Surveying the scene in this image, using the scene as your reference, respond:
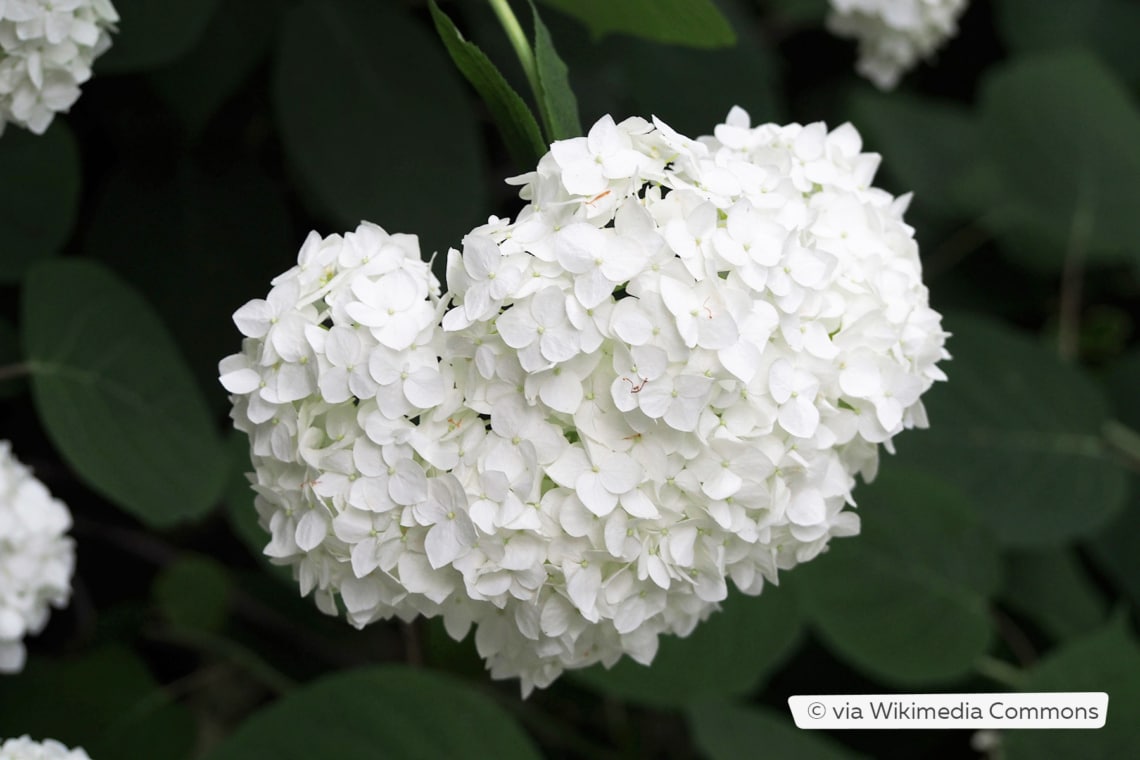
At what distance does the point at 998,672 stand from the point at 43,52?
1136 millimetres

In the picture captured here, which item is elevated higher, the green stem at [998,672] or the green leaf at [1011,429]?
the green leaf at [1011,429]

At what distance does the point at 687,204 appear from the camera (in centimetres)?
62

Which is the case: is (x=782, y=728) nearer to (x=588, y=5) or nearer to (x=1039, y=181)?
(x=588, y=5)

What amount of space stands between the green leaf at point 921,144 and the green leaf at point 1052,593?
54 centimetres

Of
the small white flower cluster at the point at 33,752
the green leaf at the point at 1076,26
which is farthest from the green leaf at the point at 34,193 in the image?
the green leaf at the point at 1076,26

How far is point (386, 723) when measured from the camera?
0.94 meters

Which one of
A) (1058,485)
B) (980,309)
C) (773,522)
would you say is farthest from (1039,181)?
(773,522)

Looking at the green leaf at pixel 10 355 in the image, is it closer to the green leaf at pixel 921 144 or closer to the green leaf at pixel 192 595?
the green leaf at pixel 192 595

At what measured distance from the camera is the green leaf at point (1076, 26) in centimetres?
176

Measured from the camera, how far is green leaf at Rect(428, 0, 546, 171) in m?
0.67

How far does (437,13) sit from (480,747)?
0.60 m

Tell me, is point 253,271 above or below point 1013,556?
above

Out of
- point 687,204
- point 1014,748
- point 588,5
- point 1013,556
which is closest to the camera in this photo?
point 687,204

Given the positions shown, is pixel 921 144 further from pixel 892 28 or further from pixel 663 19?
pixel 663 19
